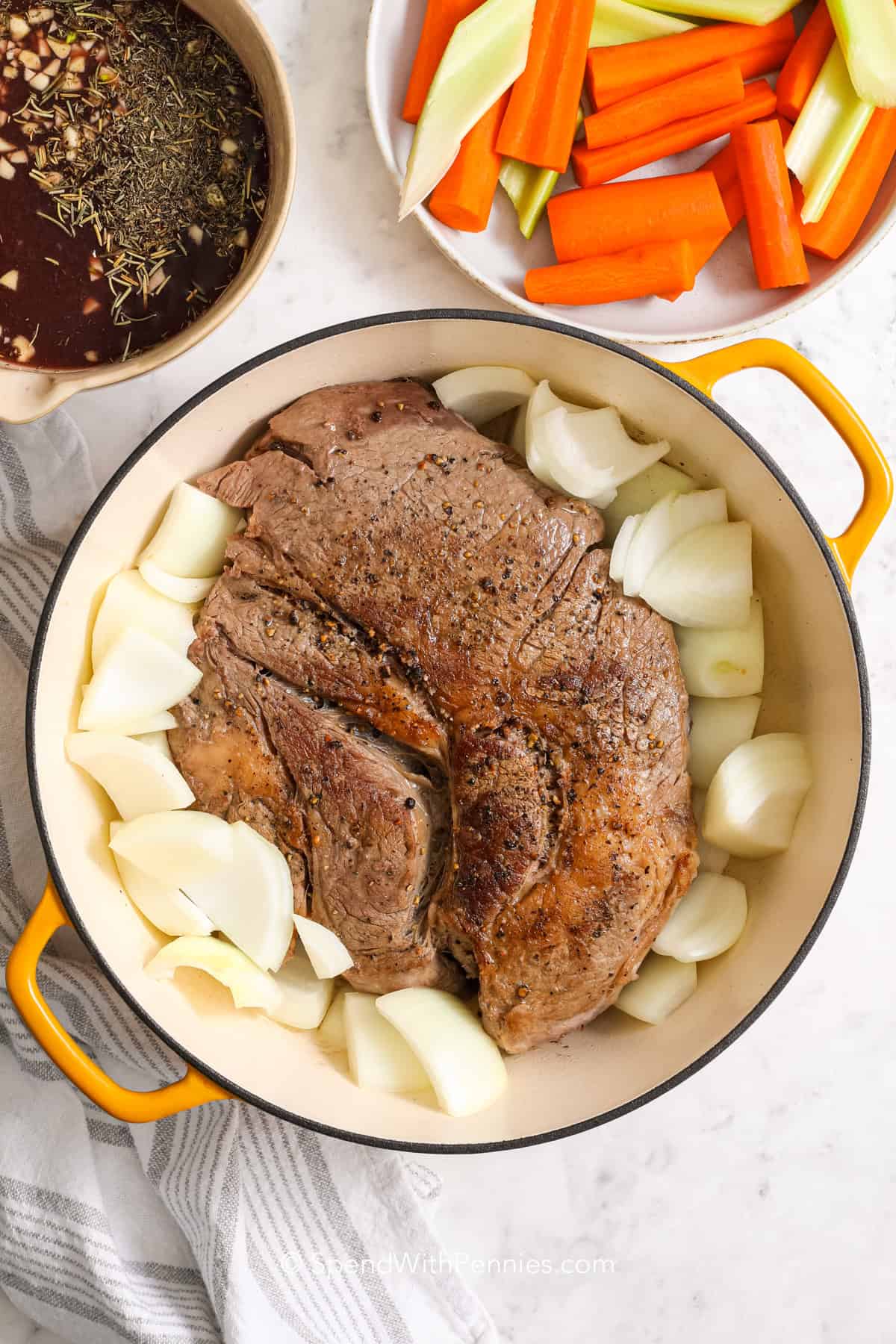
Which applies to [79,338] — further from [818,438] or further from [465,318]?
[818,438]

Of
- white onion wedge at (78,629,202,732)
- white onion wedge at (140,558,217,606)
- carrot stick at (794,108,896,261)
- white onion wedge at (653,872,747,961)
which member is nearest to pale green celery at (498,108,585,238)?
carrot stick at (794,108,896,261)

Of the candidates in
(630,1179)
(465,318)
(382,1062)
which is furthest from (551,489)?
(630,1179)

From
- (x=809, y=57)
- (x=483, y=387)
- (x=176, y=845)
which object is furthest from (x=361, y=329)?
(x=809, y=57)

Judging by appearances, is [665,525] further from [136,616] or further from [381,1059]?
[381,1059]

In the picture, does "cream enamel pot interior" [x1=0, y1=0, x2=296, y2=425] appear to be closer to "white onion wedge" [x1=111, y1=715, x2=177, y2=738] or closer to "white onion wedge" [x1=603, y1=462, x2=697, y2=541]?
"white onion wedge" [x1=111, y1=715, x2=177, y2=738]

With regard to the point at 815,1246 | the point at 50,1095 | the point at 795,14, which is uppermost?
the point at 795,14

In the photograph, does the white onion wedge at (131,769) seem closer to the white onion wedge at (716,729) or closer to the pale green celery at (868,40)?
the white onion wedge at (716,729)
